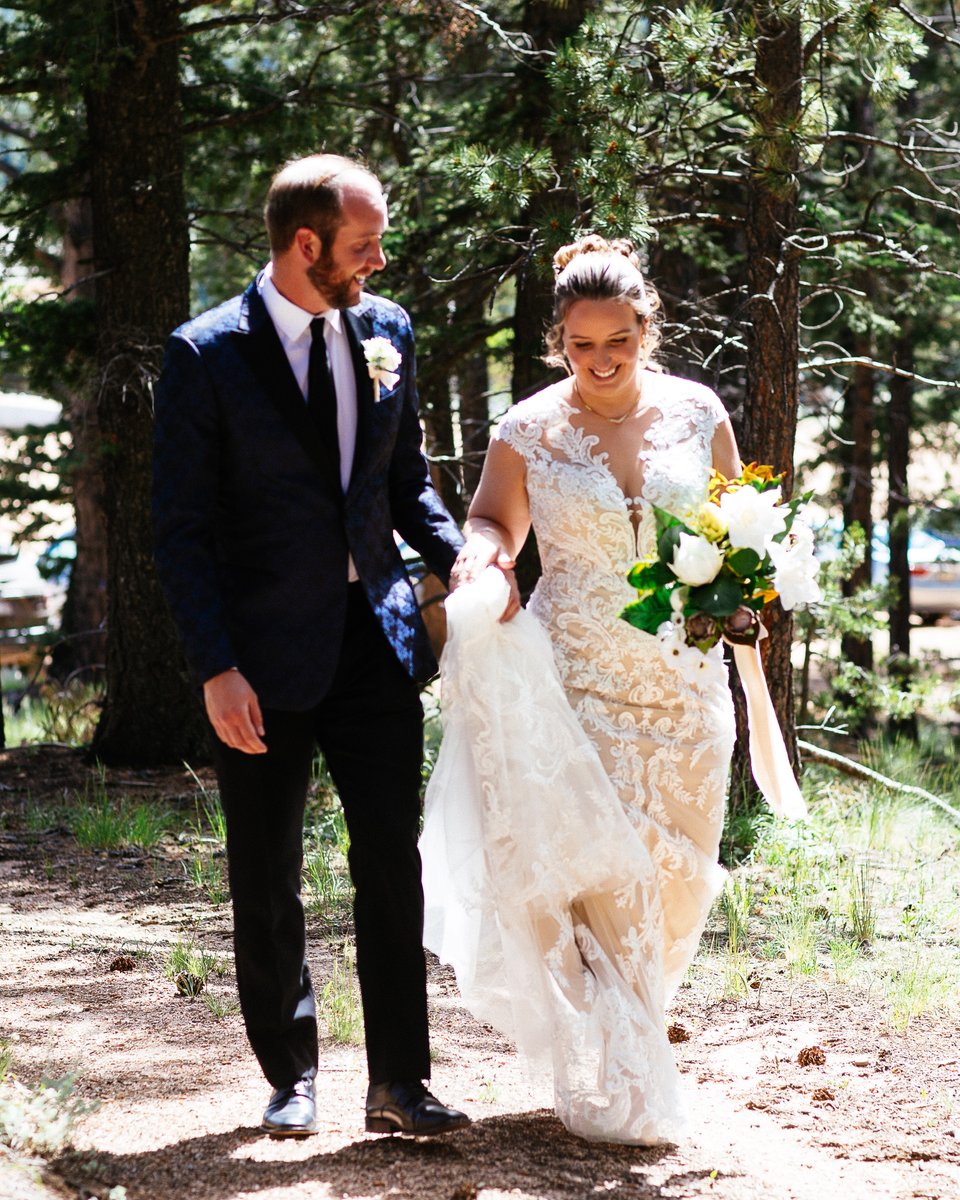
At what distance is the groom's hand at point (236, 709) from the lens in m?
3.40

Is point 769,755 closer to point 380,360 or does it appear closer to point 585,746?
point 585,746

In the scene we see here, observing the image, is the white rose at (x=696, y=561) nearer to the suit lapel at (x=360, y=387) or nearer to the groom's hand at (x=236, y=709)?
the suit lapel at (x=360, y=387)

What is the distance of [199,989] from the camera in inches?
205

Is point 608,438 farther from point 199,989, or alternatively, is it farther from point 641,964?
point 199,989

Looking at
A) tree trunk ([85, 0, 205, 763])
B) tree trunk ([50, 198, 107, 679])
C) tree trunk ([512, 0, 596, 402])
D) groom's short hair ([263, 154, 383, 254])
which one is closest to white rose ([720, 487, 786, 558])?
groom's short hair ([263, 154, 383, 254])

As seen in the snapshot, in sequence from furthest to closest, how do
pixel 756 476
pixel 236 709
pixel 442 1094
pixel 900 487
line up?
pixel 900 487, pixel 442 1094, pixel 756 476, pixel 236 709

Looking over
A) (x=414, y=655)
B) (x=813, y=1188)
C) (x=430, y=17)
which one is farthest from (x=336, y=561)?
(x=430, y=17)

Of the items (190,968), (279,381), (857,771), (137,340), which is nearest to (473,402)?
(137,340)

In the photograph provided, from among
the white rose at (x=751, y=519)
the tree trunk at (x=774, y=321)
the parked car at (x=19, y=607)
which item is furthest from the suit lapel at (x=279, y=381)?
the parked car at (x=19, y=607)

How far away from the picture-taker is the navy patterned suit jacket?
3453mm

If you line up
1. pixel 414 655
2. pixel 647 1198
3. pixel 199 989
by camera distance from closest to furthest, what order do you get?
pixel 647 1198, pixel 414 655, pixel 199 989

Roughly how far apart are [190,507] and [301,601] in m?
0.35

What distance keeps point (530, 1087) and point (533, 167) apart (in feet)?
13.6

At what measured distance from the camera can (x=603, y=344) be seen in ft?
12.9
